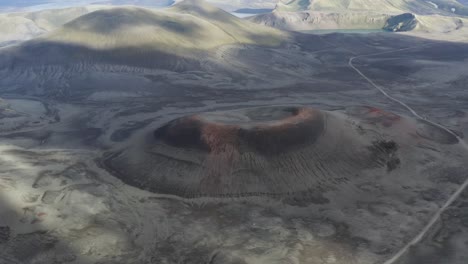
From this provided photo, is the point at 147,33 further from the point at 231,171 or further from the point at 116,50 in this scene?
the point at 231,171

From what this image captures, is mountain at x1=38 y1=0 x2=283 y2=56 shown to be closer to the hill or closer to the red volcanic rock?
the hill

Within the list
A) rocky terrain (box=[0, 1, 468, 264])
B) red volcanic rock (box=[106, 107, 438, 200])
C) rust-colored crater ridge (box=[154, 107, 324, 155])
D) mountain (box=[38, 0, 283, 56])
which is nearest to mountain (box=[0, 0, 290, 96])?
mountain (box=[38, 0, 283, 56])

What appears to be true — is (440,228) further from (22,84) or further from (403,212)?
(22,84)

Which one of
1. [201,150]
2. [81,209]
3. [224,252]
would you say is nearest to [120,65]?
[201,150]

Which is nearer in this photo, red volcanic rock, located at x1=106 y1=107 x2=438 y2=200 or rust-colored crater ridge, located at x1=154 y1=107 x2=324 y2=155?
red volcanic rock, located at x1=106 y1=107 x2=438 y2=200

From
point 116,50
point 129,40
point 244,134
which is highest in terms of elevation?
point 244,134

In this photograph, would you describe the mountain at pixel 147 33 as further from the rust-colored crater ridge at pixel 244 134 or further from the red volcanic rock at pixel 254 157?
the red volcanic rock at pixel 254 157

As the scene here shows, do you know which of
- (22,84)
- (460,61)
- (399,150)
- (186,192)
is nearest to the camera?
(186,192)

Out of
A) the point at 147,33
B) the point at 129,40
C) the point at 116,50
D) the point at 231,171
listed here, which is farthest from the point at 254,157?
the point at 147,33
